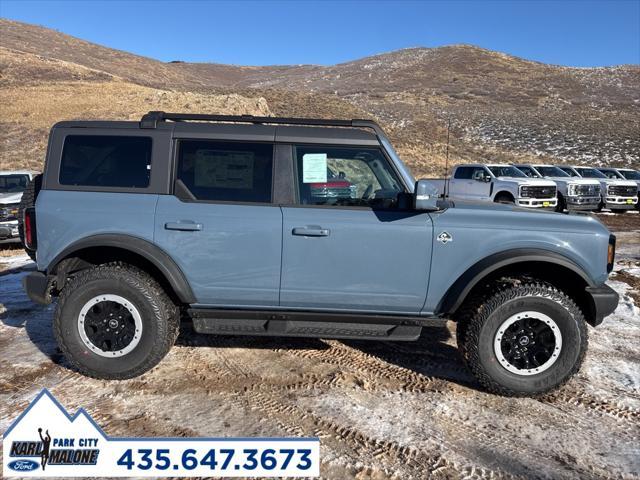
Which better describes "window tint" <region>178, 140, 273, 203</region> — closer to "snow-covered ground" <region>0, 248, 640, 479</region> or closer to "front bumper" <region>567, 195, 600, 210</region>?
"snow-covered ground" <region>0, 248, 640, 479</region>

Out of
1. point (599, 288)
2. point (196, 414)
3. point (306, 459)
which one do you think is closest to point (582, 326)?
point (599, 288)

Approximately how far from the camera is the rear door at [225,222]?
371cm

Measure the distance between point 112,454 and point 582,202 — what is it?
16.6 meters

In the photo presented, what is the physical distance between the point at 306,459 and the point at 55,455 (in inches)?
55.2

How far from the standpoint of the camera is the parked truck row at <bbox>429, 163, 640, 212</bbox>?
1465cm

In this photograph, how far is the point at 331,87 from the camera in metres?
65.8

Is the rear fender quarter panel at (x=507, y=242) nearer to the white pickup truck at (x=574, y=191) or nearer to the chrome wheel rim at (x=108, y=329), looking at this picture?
the chrome wheel rim at (x=108, y=329)

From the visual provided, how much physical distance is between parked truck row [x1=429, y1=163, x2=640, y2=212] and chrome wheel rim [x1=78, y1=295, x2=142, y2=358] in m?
11.5

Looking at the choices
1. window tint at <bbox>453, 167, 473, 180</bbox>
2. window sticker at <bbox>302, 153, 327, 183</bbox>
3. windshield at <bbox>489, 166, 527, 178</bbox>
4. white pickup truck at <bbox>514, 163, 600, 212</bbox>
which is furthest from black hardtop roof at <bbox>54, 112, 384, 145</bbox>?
white pickup truck at <bbox>514, 163, 600, 212</bbox>

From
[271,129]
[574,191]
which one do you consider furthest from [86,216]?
[574,191]

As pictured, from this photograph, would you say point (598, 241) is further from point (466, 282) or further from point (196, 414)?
point (196, 414)

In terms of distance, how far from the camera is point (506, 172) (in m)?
15.6

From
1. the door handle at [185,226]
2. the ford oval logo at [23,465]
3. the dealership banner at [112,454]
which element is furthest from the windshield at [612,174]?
the ford oval logo at [23,465]

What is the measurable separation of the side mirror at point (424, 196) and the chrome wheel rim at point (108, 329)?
7.68 feet
